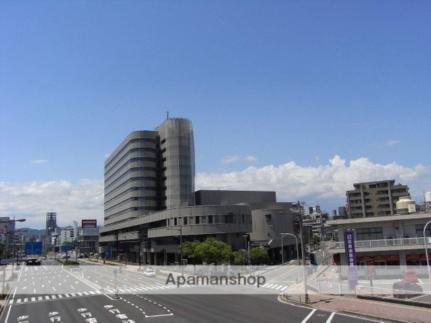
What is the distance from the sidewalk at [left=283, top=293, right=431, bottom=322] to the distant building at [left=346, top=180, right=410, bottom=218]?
460ft

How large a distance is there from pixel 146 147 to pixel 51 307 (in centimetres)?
11677

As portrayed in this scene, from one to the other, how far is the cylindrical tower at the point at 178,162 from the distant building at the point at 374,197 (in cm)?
6922

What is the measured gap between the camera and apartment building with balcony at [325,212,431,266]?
57.1 meters

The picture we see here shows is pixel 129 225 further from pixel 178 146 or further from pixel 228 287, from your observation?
pixel 228 287

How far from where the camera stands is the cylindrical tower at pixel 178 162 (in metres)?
149

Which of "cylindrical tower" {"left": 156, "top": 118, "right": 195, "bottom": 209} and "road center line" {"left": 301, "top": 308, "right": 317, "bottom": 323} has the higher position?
"cylindrical tower" {"left": 156, "top": 118, "right": 195, "bottom": 209}

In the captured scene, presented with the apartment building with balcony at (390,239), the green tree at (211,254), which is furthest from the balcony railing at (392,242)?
the green tree at (211,254)

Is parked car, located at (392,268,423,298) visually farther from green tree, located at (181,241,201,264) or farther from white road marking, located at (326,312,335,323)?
green tree, located at (181,241,201,264)

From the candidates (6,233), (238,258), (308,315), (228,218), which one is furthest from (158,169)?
(308,315)

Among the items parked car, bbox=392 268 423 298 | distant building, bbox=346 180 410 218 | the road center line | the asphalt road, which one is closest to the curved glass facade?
distant building, bbox=346 180 410 218

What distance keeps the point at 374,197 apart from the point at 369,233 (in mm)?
126106

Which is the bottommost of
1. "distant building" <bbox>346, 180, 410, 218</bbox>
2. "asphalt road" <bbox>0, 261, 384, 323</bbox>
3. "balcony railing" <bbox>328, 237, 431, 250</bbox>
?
"asphalt road" <bbox>0, 261, 384, 323</bbox>

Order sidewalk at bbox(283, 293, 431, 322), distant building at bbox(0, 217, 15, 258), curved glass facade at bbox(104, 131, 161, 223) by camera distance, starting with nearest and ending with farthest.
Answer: sidewalk at bbox(283, 293, 431, 322) → distant building at bbox(0, 217, 15, 258) → curved glass facade at bbox(104, 131, 161, 223)

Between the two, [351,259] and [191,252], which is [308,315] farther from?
[191,252]
